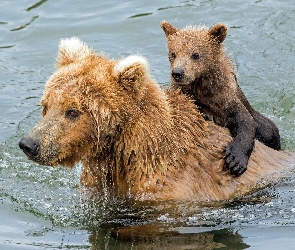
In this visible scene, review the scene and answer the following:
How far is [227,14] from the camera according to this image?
1717 centimetres

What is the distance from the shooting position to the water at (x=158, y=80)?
31.3 ft

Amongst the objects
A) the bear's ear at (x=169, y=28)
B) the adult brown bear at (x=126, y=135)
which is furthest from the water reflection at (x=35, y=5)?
the adult brown bear at (x=126, y=135)

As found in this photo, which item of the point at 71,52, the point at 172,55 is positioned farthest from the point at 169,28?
the point at 71,52

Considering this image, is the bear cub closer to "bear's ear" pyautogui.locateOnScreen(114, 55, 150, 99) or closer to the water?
the water

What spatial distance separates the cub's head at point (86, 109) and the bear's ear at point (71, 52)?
1.10 feet

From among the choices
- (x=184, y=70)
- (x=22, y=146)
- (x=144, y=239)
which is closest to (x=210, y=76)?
(x=184, y=70)

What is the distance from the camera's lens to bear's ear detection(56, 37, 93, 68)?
9.39 meters

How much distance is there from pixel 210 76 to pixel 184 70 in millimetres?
596

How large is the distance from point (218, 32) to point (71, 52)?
3.01 m

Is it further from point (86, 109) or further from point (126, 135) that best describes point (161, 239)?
point (86, 109)

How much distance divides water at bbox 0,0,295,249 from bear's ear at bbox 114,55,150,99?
4.96ft

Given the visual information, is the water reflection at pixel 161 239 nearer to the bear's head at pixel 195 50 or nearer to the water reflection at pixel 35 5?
the bear's head at pixel 195 50

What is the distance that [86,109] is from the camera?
8797 millimetres

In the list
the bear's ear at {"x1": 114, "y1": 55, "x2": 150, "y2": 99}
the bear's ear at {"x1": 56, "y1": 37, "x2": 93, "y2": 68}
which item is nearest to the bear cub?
the bear's ear at {"x1": 56, "y1": 37, "x2": 93, "y2": 68}
